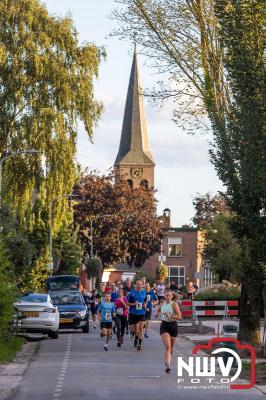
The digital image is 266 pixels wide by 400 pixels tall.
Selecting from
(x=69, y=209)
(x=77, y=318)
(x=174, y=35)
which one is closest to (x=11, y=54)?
(x=69, y=209)

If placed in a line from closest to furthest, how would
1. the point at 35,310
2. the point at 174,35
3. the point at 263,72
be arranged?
the point at 263,72, the point at 174,35, the point at 35,310

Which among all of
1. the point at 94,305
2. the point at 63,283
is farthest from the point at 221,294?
the point at 63,283

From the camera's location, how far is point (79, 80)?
4922 centimetres

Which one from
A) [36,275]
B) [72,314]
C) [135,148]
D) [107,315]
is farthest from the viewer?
[135,148]

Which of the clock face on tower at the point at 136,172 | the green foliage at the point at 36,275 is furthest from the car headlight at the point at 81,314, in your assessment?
the clock face on tower at the point at 136,172

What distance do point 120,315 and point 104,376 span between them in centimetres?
1160

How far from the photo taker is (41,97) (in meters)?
48.6

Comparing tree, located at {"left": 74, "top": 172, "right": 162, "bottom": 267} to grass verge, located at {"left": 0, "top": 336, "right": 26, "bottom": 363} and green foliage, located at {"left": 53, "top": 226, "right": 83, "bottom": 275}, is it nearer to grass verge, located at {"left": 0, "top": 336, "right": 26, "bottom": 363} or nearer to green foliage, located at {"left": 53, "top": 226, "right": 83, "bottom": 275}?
green foliage, located at {"left": 53, "top": 226, "right": 83, "bottom": 275}

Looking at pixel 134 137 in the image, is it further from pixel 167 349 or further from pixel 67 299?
pixel 167 349

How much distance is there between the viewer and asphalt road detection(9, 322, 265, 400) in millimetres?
20248

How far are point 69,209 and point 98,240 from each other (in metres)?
49.1

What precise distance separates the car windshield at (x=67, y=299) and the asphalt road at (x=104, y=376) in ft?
30.4

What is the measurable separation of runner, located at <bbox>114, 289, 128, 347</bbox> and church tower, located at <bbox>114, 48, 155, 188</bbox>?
368 ft

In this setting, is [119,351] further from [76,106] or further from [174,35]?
[76,106]
